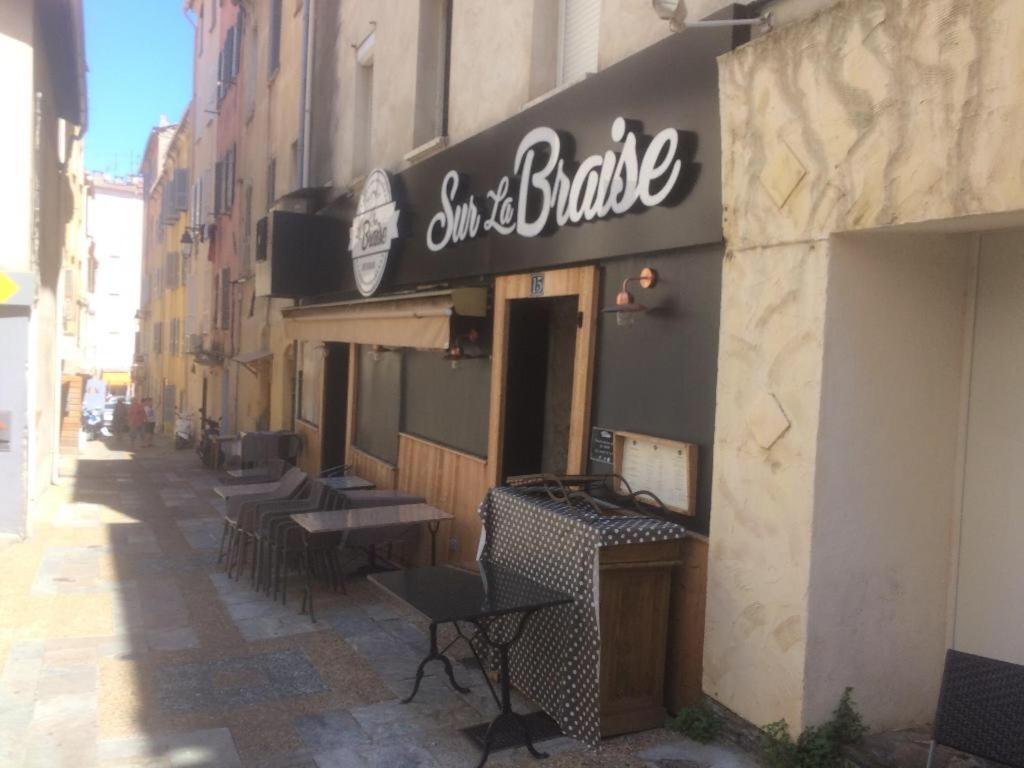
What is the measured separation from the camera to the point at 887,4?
11.9 feet

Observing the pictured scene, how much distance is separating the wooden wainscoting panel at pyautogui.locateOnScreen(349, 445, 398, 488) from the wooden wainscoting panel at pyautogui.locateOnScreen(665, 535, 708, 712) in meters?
5.42

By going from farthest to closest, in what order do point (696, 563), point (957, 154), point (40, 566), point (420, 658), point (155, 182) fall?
1. point (155, 182)
2. point (40, 566)
3. point (420, 658)
4. point (696, 563)
5. point (957, 154)

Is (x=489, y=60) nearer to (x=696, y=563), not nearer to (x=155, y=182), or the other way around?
(x=696, y=563)

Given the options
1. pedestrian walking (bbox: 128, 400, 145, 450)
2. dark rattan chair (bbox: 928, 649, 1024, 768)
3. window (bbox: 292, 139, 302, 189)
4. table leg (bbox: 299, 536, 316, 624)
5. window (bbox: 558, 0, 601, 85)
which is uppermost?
window (bbox: 292, 139, 302, 189)

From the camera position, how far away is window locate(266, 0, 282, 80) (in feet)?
53.7

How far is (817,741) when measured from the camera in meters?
4.01

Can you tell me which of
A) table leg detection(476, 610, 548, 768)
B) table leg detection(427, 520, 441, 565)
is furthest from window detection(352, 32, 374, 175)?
table leg detection(476, 610, 548, 768)

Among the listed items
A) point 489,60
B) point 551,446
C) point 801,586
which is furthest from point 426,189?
point 801,586

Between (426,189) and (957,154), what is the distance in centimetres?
628

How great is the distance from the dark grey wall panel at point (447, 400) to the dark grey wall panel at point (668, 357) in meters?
2.19

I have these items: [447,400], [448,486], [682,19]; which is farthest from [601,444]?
[447,400]

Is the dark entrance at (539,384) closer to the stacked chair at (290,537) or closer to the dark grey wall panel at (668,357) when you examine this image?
the stacked chair at (290,537)

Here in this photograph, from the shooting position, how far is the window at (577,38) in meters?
6.63

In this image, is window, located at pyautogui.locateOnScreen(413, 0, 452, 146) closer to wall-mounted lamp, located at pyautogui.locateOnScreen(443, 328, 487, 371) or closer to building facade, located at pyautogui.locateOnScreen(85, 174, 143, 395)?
wall-mounted lamp, located at pyautogui.locateOnScreen(443, 328, 487, 371)
